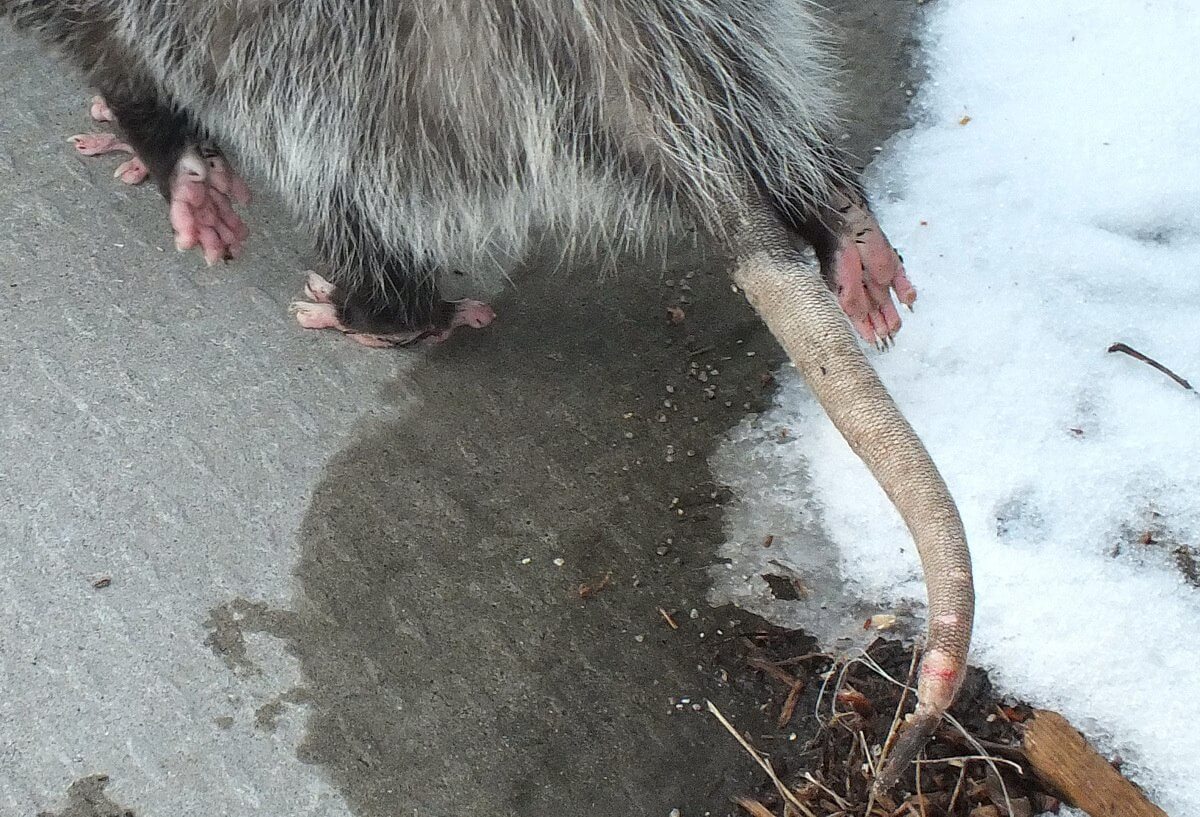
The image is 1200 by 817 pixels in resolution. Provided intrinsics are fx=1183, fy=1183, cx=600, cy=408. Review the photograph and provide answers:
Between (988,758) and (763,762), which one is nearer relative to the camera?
(988,758)

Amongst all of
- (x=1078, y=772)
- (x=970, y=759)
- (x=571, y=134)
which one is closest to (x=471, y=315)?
(x=571, y=134)

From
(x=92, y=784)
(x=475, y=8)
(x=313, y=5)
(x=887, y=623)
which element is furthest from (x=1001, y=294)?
(x=92, y=784)

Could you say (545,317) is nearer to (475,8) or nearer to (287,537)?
(287,537)

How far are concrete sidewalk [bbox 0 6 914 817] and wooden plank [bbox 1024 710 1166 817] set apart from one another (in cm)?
38

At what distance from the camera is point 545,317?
2207 mm

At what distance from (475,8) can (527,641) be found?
906mm

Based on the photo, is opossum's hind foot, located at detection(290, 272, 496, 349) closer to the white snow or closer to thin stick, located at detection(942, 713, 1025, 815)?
the white snow

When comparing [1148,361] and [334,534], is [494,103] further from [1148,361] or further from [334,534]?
[1148,361]

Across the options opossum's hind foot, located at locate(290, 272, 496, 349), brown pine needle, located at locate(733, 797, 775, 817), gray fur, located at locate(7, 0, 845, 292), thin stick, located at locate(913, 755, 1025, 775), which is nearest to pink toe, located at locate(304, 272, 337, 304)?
opossum's hind foot, located at locate(290, 272, 496, 349)

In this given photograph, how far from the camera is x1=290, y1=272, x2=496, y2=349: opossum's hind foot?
213 centimetres

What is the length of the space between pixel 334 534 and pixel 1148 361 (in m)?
1.36

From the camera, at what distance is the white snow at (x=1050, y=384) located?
5.45 feet

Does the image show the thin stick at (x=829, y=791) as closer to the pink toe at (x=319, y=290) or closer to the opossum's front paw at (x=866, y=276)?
the opossum's front paw at (x=866, y=276)

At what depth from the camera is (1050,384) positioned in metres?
1.96
